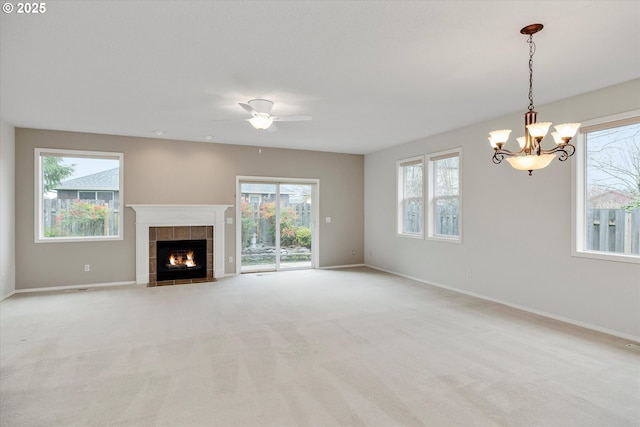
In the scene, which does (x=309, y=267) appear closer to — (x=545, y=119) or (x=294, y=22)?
(x=545, y=119)

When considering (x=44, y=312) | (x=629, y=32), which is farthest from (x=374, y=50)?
(x=44, y=312)

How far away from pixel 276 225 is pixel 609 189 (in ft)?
18.2

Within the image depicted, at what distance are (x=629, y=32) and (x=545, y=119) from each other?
1.85m

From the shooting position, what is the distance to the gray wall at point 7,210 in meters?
5.15

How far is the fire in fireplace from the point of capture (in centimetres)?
659

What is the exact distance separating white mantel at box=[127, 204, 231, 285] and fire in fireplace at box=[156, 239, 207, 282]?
23 centimetres

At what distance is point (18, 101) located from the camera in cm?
428

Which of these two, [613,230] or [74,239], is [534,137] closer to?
[613,230]

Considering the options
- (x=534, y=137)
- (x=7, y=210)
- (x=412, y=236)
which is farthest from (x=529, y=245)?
(x=7, y=210)

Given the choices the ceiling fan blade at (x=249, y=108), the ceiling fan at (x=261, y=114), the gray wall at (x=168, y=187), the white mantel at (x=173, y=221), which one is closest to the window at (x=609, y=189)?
the ceiling fan at (x=261, y=114)

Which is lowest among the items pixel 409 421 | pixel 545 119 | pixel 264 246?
pixel 409 421

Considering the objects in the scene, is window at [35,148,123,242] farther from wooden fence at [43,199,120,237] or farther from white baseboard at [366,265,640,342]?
white baseboard at [366,265,640,342]

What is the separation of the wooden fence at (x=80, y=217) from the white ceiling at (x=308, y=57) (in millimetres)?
1594

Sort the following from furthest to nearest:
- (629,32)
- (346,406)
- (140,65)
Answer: (140,65)
(629,32)
(346,406)
